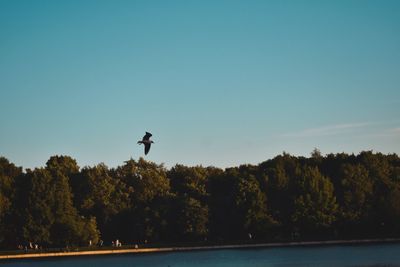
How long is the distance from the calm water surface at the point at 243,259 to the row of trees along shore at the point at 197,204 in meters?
9.31

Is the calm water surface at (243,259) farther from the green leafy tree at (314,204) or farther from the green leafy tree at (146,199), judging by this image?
the green leafy tree at (314,204)

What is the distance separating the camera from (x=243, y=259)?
225ft

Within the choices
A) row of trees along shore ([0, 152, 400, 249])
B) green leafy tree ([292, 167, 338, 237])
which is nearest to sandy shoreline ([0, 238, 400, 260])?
row of trees along shore ([0, 152, 400, 249])

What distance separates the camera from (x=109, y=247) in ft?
288

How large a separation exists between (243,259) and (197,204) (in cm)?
2501

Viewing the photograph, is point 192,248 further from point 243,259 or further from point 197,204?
point 243,259

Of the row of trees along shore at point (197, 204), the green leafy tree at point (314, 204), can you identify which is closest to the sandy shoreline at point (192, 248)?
the row of trees along shore at point (197, 204)

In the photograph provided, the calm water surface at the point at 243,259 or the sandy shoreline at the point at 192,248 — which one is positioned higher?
the sandy shoreline at the point at 192,248

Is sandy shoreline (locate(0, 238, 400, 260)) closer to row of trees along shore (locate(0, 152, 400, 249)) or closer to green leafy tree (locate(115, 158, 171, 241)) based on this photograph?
row of trees along shore (locate(0, 152, 400, 249))

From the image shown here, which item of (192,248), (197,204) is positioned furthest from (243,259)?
(197,204)

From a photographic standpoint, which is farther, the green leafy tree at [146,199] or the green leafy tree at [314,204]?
the green leafy tree at [314,204]

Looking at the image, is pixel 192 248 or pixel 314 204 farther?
pixel 314 204

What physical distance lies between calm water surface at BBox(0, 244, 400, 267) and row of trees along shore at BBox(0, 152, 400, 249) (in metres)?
9.31

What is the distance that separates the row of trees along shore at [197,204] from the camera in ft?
294
